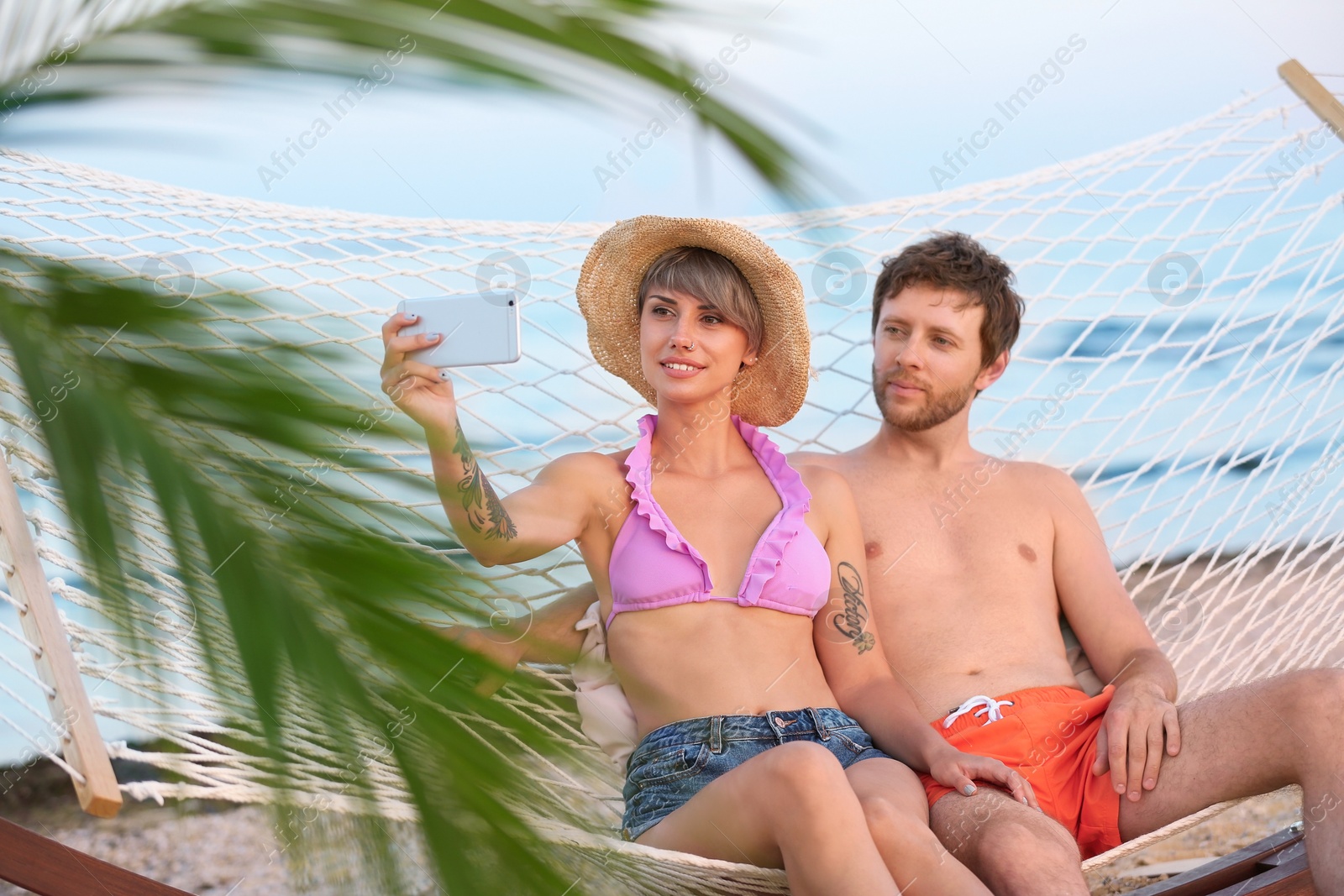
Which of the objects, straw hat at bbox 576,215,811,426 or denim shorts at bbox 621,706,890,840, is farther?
straw hat at bbox 576,215,811,426

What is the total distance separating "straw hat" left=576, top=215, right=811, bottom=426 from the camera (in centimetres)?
162

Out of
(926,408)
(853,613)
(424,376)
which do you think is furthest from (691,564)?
(424,376)

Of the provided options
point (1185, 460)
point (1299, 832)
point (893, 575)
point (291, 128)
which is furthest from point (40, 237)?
point (1185, 460)

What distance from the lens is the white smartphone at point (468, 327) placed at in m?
0.87

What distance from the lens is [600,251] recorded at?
170 cm

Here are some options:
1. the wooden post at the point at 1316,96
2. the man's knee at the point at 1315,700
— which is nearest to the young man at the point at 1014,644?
the man's knee at the point at 1315,700

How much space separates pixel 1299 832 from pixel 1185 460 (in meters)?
0.85

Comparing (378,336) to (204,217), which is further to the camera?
(204,217)

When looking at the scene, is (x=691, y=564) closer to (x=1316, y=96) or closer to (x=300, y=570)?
(x=300, y=570)

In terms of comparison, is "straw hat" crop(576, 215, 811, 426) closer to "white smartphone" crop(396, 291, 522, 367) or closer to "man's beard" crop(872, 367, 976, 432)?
"man's beard" crop(872, 367, 976, 432)

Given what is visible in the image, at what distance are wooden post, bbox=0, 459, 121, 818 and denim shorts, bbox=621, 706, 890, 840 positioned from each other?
0.60 meters

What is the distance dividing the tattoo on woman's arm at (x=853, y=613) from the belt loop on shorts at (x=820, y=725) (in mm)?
136

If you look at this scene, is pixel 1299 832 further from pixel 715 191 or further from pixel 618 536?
pixel 715 191

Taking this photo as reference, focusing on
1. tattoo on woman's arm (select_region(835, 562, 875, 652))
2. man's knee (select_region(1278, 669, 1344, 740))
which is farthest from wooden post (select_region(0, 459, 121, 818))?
man's knee (select_region(1278, 669, 1344, 740))
